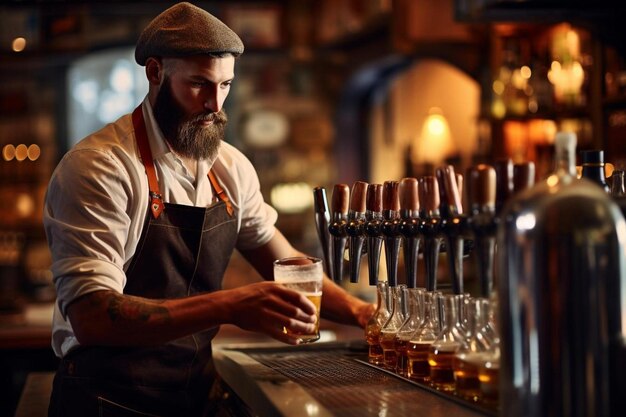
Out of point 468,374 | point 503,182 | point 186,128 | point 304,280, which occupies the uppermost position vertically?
point 186,128

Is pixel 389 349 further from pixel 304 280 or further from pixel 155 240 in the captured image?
pixel 155 240

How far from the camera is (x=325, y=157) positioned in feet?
30.6

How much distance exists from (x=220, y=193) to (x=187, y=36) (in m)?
0.45

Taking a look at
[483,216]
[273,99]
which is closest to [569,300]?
[483,216]

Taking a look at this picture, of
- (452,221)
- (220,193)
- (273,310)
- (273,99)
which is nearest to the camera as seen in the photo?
(452,221)

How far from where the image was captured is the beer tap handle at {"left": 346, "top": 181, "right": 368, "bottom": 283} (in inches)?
83.6

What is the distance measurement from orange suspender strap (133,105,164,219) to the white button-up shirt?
16 mm

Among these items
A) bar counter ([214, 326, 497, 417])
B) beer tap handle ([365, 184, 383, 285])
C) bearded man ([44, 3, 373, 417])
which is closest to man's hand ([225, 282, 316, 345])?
bearded man ([44, 3, 373, 417])

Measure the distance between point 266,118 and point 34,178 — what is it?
2.28m

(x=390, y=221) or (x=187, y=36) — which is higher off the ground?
(x=187, y=36)

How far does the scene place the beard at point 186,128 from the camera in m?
2.44

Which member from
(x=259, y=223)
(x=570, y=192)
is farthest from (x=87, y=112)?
(x=570, y=192)

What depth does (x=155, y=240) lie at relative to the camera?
2406 millimetres

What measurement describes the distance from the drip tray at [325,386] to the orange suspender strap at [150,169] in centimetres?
44
